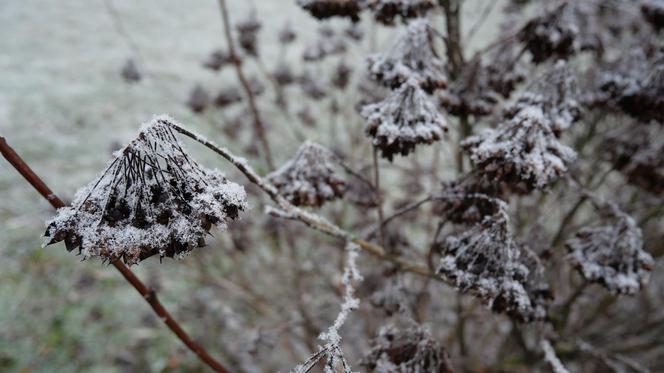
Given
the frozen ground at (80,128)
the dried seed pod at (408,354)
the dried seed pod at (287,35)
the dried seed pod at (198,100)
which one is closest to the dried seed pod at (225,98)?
the dried seed pod at (198,100)

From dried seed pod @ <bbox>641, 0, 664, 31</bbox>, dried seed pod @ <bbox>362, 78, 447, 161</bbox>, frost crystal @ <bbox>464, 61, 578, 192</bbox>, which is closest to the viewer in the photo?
frost crystal @ <bbox>464, 61, 578, 192</bbox>

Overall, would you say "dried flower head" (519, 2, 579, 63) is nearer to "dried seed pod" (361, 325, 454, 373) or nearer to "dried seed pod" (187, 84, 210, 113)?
"dried seed pod" (361, 325, 454, 373)

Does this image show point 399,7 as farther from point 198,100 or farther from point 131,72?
point 131,72

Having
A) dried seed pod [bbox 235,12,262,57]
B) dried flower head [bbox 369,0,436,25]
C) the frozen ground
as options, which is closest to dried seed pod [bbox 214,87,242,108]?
dried seed pod [bbox 235,12,262,57]

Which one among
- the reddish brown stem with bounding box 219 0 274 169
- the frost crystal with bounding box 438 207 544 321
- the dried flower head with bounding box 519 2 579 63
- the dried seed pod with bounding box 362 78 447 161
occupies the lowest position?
the frost crystal with bounding box 438 207 544 321

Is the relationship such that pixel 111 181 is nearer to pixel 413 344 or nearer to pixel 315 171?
pixel 315 171
